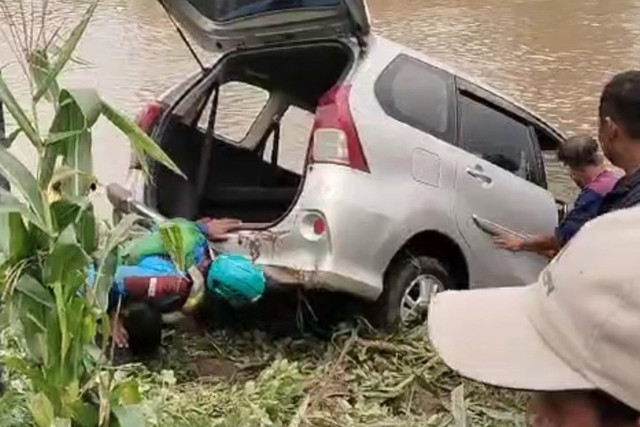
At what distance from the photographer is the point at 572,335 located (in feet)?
4.80

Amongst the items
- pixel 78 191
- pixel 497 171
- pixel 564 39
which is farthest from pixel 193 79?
pixel 564 39

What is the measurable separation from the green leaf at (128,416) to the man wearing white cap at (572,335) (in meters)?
1.75

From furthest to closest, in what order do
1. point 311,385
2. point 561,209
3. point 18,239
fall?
point 561,209, point 311,385, point 18,239

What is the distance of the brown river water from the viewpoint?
40.4ft

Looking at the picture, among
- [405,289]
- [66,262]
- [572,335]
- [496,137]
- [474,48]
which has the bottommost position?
[474,48]

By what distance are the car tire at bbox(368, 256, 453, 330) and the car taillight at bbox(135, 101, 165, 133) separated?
1.49m

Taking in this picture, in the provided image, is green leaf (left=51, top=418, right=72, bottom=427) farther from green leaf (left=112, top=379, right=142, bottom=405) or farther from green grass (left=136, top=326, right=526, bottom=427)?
green grass (left=136, top=326, right=526, bottom=427)

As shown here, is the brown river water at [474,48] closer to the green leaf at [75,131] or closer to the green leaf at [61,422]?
the green leaf at [75,131]

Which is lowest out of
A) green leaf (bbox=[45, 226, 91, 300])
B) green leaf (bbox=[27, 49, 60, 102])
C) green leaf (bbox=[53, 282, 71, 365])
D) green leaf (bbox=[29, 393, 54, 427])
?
green leaf (bbox=[29, 393, 54, 427])

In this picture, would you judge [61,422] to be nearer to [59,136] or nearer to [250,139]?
[59,136]

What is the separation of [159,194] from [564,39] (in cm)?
1160

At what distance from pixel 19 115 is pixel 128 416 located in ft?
2.65

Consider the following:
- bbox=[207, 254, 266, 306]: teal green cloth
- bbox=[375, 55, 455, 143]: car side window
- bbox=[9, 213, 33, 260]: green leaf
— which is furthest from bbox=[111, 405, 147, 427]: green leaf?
bbox=[375, 55, 455, 143]: car side window

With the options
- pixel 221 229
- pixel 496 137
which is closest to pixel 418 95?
pixel 496 137
